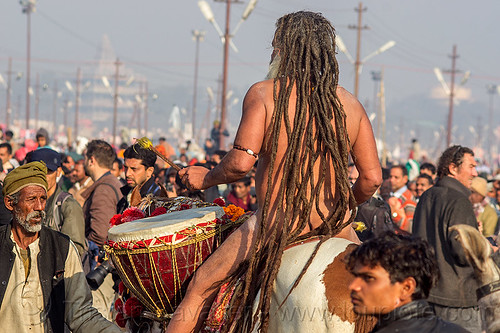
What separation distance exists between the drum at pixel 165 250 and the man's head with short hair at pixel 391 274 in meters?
2.25

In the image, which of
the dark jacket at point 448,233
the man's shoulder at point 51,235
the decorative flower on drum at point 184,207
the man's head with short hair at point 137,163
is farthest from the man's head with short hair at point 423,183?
the man's shoulder at point 51,235

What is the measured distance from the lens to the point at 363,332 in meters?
4.44

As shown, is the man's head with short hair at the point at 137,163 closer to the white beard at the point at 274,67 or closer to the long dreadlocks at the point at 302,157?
the white beard at the point at 274,67

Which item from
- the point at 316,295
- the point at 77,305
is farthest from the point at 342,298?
the point at 77,305

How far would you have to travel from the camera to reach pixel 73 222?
7.97m

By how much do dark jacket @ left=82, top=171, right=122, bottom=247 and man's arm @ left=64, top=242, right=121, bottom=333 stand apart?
3.45m

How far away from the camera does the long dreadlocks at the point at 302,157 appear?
4.86 meters

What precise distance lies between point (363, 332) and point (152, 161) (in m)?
4.81

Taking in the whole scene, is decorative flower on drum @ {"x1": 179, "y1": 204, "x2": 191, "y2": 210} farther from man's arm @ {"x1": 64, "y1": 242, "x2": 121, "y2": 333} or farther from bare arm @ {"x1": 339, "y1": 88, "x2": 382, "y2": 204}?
bare arm @ {"x1": 339, "y1": 88, "x2": 382, "y2": 204}

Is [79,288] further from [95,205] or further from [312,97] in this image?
[95,205]

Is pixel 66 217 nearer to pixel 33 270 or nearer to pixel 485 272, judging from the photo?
pixel 33 270

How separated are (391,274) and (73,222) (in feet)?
17.2

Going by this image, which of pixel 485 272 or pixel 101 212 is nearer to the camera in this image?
pixel 485 272

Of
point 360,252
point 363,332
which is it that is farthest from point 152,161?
point 360,252
